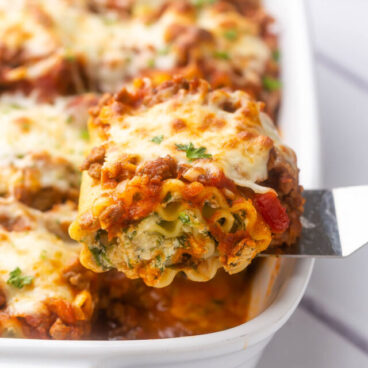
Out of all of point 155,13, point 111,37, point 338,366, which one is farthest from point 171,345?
point 155,13

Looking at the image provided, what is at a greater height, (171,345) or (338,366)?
(171,345)

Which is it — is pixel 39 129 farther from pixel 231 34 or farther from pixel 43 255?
pixel 231 34

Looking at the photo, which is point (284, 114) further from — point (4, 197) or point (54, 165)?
point (4, 197)

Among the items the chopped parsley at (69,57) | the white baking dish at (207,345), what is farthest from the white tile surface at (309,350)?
the chopped parsley at (69,57)

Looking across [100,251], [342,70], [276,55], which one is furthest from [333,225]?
[342,70]

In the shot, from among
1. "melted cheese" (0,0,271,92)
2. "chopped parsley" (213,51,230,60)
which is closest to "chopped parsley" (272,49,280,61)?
"melted cheese" (0,0,271,92)
